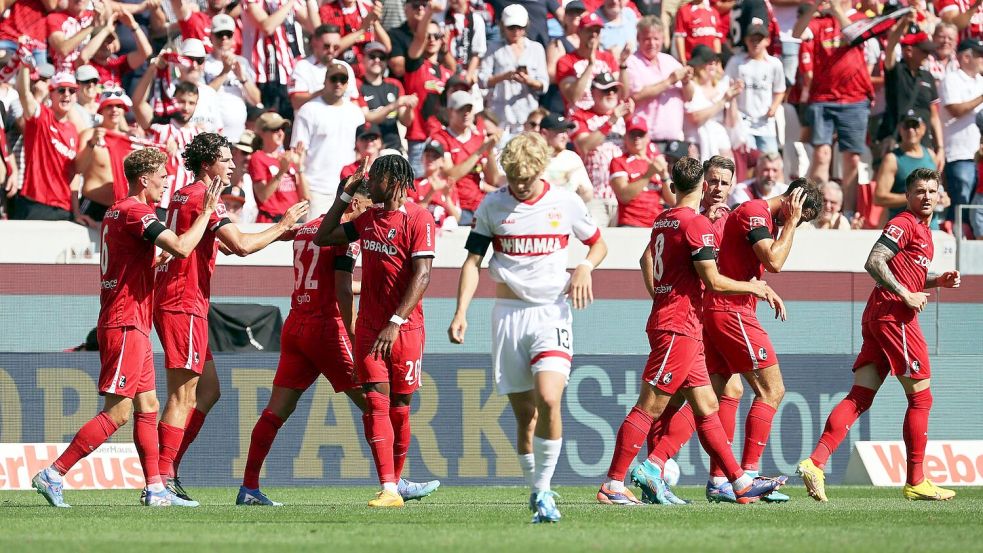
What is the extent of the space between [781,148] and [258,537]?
13.2m

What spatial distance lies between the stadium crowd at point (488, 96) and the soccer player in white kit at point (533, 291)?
7.27 m

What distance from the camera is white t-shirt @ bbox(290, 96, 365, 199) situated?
54.0ft

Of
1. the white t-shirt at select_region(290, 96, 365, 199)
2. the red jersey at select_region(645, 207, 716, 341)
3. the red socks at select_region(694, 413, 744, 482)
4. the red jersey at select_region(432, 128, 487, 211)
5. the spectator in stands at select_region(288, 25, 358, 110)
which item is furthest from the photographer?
the spectator in stands at select_region(288, 25, 358, 110)

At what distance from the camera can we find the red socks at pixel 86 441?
9836 mm

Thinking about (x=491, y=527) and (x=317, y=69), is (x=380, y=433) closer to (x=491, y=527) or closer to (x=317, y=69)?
(x=491, y=527)

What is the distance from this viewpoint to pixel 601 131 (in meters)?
17.8

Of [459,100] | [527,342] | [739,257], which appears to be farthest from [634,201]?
[527,342]

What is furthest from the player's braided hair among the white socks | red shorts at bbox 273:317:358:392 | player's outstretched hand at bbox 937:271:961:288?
player's outstretched hand at bbox 937:271:961:288

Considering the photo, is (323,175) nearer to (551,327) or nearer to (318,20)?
(318,20)

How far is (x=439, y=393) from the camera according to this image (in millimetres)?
14062

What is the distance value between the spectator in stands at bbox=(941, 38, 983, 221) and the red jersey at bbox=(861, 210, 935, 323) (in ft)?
24.6

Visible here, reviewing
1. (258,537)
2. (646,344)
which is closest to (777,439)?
(646,344)

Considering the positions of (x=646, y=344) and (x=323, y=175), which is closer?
(x=646, y=344)

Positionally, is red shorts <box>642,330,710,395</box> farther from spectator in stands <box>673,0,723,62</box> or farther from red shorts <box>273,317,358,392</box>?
spectator in stands <box>673,0,723,62</box>
